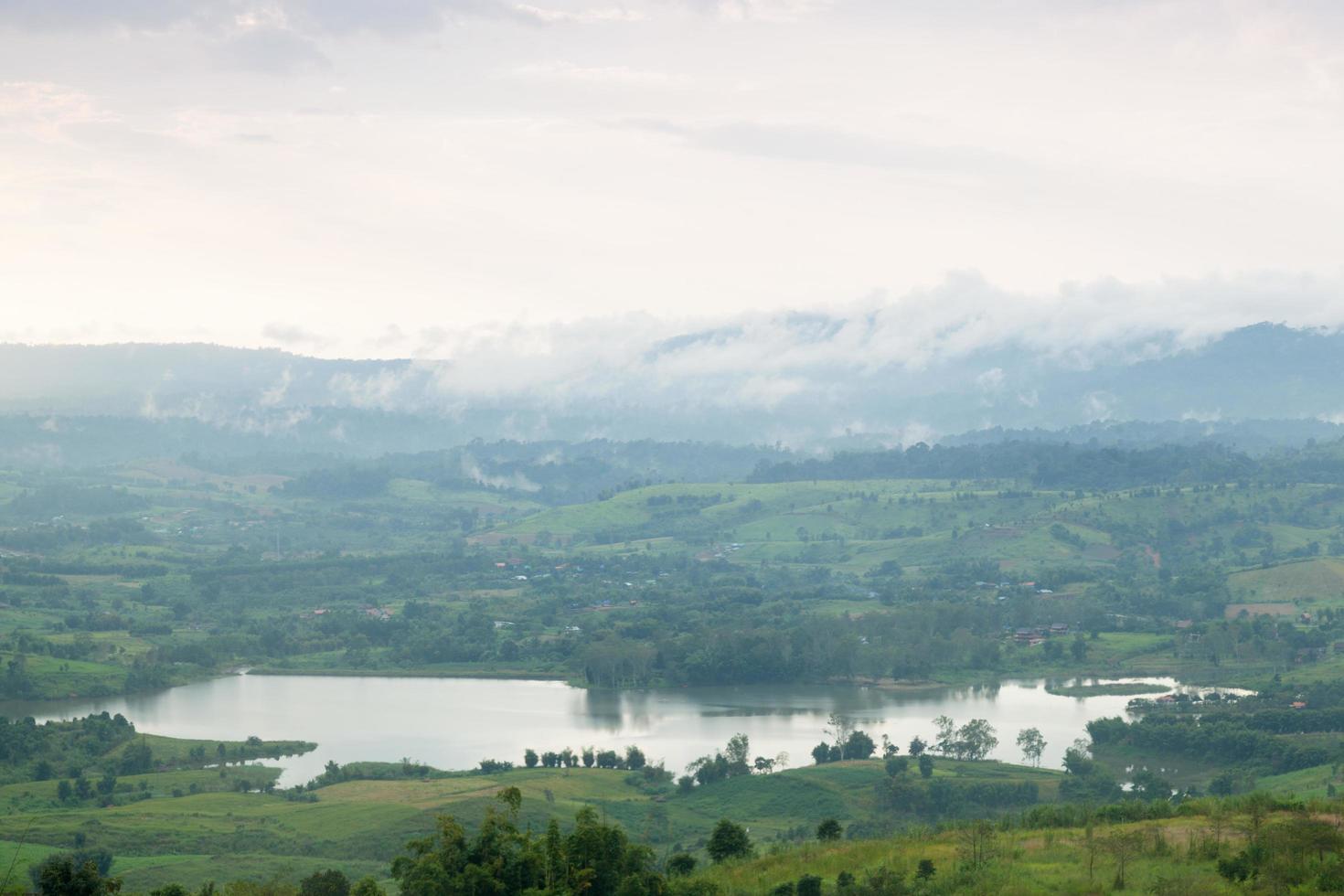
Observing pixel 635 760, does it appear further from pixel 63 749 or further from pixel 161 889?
pixel 161 889

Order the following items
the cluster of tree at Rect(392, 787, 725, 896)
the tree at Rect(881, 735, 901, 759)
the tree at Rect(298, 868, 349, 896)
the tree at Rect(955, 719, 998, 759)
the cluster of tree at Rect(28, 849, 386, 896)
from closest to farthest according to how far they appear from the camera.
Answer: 1. the cluster of tree at Rect(28, 849, 386, 896)
2. the cluster of tree at Rect(392, 787, 725, 896)
3. the tree at Rect(298, 868, 349, 896)
4. the tree at Rect(881, 735, 901, 759)
5. the tree at Rect(955, 719, 998, 759)

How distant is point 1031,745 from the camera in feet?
160

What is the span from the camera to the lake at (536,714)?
172ft

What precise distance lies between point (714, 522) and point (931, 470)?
2644cm

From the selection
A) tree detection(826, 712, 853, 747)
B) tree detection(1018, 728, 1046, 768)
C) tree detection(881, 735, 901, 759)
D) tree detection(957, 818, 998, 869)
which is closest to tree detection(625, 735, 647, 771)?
tree detection(826, 712, 853, 747)

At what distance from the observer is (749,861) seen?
25672 mm

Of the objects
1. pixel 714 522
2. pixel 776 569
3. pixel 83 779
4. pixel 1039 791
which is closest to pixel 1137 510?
pixel 776 569

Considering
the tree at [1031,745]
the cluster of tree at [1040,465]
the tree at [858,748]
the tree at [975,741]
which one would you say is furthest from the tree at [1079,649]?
the cluster of tree at [1040,465]

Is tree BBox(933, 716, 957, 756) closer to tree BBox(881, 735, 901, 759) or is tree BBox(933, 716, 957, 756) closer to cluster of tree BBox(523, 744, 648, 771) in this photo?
tree BBox(881, 735, 901, 759)

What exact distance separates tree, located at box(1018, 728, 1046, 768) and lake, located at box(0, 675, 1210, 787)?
Answer: 0.43 metres

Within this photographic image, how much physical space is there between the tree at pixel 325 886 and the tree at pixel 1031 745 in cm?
2724

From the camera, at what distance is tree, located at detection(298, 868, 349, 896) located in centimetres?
2584

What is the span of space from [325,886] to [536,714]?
33644 millimetres

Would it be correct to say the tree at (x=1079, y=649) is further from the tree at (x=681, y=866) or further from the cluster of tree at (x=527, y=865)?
the cluster of tree at (x=527, y=865)
